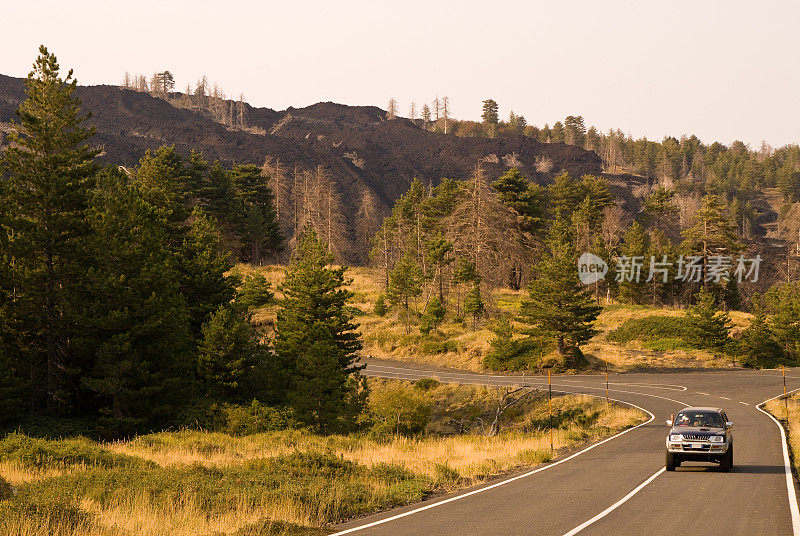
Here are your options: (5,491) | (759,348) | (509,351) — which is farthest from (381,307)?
(5,491)

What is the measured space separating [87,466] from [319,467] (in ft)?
21.7

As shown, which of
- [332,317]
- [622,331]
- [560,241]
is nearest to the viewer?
[332,317]

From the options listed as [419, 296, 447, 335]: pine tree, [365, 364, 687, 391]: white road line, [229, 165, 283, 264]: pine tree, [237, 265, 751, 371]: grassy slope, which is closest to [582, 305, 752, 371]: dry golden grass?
[237, 265, 751, 371]: grassy slope

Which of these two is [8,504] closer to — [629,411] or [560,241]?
[629,411]

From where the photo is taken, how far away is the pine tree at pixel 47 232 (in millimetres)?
31750

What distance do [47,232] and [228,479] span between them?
22.6m

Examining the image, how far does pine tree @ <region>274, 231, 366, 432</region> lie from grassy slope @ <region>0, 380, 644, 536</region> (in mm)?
7201

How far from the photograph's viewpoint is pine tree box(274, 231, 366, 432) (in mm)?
36406

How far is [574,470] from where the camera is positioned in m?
19.1

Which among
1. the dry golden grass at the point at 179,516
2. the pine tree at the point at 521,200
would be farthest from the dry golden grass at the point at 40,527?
the pine tree at the point at 521,200

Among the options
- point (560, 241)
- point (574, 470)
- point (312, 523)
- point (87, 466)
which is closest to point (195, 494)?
point (312, 523)

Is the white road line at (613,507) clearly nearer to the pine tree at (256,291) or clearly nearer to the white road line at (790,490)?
the white road line at (790,490)

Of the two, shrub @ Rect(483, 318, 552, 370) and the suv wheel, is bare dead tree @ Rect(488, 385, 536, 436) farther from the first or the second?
the suv wheel

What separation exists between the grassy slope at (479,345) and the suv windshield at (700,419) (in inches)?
1425
